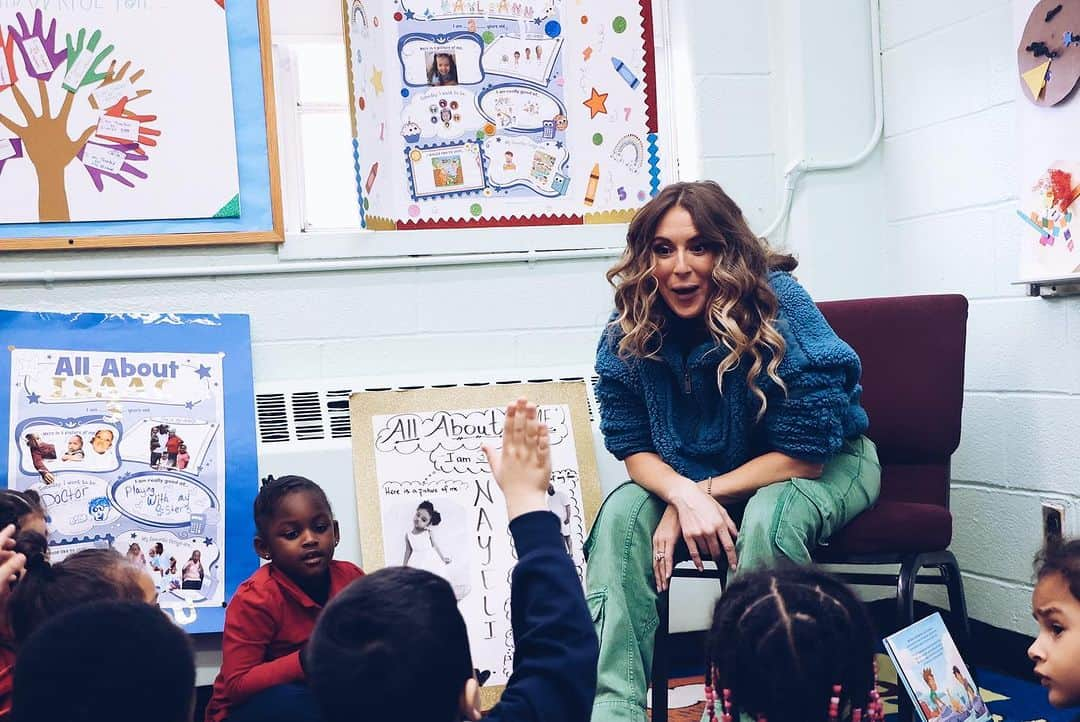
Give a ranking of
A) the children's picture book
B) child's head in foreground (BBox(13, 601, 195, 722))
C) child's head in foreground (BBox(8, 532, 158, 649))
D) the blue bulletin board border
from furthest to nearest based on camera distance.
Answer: the blue bulletin board border → the children's picture book → child's head in foreground (BBox(8, 532, 158, 649)) → child's head in foreground (BBox(13, 601, 195, 722))

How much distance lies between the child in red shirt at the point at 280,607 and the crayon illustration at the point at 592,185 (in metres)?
0.97

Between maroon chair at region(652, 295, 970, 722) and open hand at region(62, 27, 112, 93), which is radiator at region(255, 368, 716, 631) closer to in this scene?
maroon chair at region(652, 295, 970, 722)

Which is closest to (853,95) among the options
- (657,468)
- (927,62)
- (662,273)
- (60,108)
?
(927,62)

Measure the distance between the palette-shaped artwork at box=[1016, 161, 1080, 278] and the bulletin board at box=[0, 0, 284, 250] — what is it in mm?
1588

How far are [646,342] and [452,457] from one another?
726 mm

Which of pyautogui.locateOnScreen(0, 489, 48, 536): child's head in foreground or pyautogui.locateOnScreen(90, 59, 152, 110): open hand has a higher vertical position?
pyautogui.locateOnScreen(90, 59, 152, 110): open hand

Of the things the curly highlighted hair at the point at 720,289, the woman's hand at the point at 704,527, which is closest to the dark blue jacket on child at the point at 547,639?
the woman's hand at the point at 704,527

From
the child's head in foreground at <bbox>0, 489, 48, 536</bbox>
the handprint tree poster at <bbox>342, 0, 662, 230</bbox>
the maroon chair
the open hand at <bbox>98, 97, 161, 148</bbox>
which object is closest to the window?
the handprint tree poster at <bbox>342, 0, 662, 230</bbox>

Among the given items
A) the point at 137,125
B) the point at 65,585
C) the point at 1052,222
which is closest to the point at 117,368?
the point at 137,125

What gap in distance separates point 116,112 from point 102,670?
1.75 metres

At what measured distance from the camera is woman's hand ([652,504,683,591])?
1.68 meters

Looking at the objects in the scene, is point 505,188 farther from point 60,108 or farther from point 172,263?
point 60,108

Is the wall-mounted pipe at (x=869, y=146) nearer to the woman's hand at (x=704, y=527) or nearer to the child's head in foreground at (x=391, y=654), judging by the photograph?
the woman's hand at (x=704, y=527)

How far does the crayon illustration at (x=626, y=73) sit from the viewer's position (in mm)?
2553
